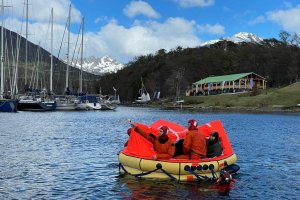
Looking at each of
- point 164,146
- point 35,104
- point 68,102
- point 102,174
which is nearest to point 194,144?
point 164,146

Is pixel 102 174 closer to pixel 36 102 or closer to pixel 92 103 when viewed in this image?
pixel 36 102

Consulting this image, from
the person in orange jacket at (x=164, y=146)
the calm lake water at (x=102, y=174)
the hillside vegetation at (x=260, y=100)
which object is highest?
the hillside vegetation at (x=260, y=100)

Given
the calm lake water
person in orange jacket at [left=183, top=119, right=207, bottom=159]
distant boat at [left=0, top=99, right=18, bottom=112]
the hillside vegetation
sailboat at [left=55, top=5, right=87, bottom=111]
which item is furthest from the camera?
the hillside vegetation

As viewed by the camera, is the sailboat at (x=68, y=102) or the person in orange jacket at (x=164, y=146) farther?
the sailboat at (x=68, y=102)

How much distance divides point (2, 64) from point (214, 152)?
77.3 metres

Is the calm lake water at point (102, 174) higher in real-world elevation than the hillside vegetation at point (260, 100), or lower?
lower

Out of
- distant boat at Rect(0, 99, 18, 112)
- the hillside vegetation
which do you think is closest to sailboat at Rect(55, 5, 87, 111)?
distant boat at Rect(0, 99, 18, 112)

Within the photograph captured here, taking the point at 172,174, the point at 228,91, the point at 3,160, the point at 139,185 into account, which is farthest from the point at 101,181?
the point at 228,91

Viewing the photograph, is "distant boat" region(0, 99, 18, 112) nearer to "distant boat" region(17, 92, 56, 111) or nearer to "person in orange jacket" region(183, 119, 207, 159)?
"distant boat" region(17, 92, 56, 111)

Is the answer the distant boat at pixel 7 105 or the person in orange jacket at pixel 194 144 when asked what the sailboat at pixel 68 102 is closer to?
the distant boat at pixel 7 105

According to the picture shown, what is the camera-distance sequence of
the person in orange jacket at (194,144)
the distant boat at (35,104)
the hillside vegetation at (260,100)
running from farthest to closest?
the hillside vegetation at (260,100), the distant boat at (35,104), the person in orange jacket at (194,144)

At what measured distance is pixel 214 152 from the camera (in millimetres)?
25000

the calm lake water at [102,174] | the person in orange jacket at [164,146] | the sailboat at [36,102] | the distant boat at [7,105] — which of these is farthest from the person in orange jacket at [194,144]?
the sailboat at [36,102]

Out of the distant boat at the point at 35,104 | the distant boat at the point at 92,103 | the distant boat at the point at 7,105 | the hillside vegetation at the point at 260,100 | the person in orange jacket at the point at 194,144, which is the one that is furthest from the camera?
the hillside vegetation at the point at 260,100
